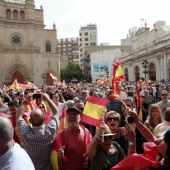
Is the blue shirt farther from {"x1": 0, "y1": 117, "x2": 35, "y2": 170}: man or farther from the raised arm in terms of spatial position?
the raised arm

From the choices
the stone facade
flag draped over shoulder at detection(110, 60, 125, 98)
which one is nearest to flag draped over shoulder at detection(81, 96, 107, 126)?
flag draped over shoulder at detection(110, 60, 125, 98)

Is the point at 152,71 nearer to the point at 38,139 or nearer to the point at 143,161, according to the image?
the point at 38,139

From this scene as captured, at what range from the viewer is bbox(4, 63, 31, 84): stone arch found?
4931 cm

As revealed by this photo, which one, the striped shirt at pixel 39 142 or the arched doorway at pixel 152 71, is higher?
the arched doorway at pixel 152 71

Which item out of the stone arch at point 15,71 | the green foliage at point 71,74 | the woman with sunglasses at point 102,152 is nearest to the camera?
the woman with sunglasses at point 102,152

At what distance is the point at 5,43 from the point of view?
49438 millimetres

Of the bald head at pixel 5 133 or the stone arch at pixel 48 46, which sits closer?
the bald head at pixel 5 133

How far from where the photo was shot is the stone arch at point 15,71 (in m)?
49.3

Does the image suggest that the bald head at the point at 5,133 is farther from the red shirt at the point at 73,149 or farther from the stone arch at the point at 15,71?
the stone arch at the point at 15,71

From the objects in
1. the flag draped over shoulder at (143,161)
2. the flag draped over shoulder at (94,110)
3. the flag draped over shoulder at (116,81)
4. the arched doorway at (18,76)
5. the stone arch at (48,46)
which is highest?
the stone arch at (48,46)

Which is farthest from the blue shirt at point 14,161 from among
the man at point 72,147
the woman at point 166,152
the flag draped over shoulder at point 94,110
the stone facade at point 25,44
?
the stone facade at point 25,44

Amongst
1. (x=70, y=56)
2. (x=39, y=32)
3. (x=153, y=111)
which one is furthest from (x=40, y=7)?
(x=70, y=56)

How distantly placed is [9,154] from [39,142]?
5.53ft

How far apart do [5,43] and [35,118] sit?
47763 mm
